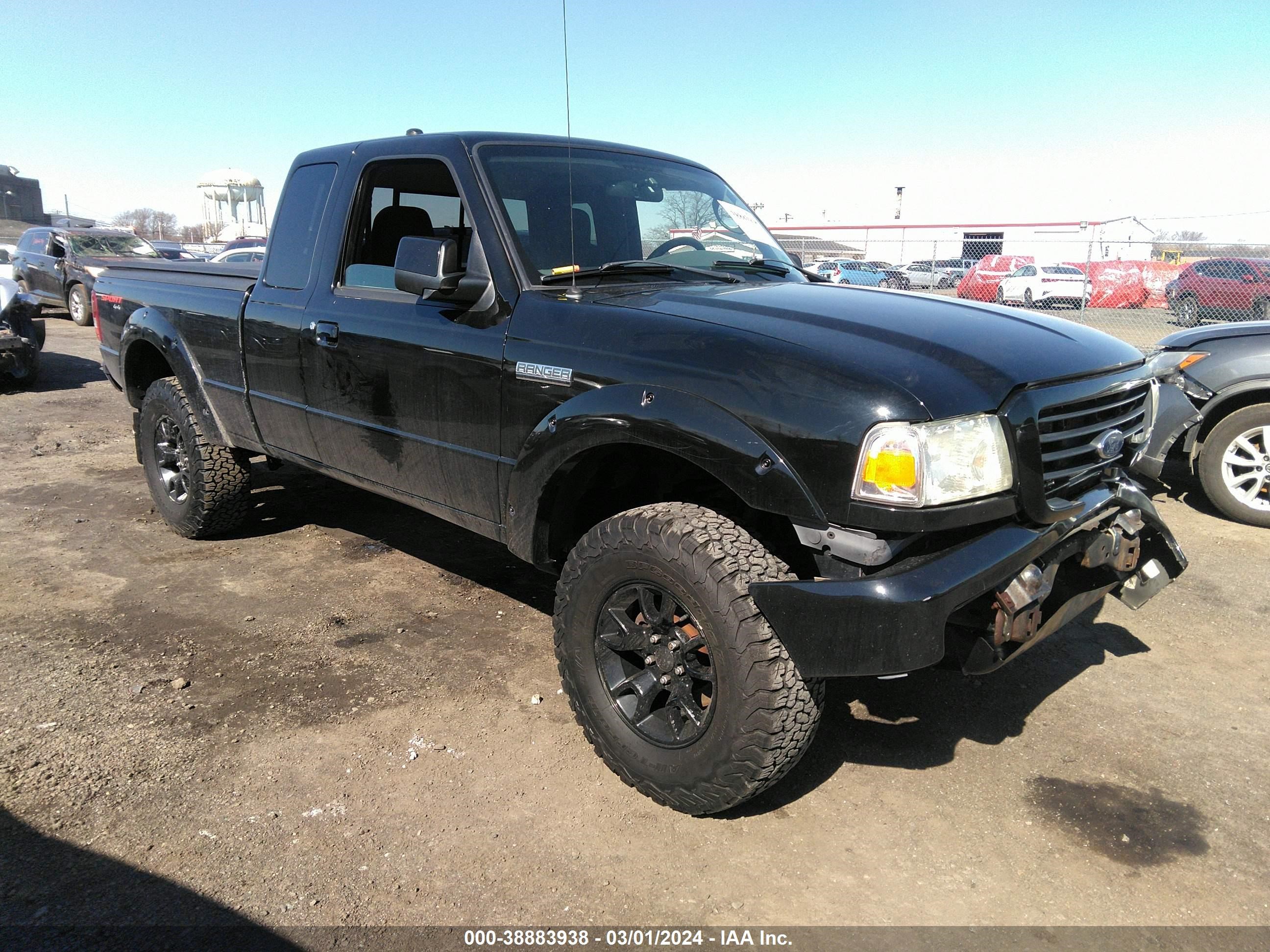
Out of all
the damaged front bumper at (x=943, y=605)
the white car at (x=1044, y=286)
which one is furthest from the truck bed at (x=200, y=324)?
the white car at (x=1044, y=286)

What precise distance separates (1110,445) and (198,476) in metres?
4.29

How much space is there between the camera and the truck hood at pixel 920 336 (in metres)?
2.29

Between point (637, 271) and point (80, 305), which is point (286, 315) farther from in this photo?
point (80, 305)

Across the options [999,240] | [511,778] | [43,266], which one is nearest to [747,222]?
[511,778]

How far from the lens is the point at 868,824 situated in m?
2.64

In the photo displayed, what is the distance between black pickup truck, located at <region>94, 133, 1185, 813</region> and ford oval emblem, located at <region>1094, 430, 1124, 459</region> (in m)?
0.01

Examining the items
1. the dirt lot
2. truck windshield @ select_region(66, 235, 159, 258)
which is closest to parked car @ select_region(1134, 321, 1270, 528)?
the dirt lot

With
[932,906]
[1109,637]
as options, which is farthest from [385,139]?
[1109,637]

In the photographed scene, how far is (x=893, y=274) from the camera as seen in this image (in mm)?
15625

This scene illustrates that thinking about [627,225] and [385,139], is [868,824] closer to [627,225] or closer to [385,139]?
[627,225]

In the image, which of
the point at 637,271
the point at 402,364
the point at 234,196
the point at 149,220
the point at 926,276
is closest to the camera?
the point at 637,271

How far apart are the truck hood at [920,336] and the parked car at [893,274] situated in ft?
41.9

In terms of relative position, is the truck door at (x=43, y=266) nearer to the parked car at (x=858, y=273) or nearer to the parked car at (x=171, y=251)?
the parked car at (x=171, y=251)

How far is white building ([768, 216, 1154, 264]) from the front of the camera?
12484 mm
